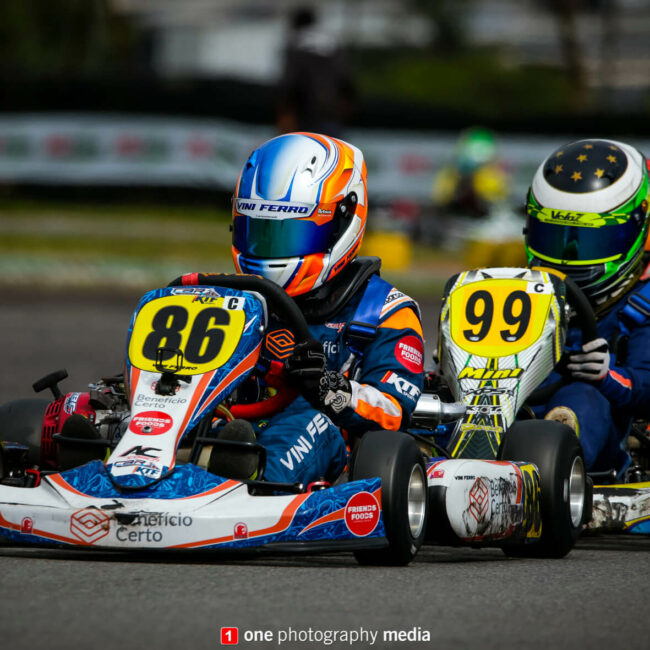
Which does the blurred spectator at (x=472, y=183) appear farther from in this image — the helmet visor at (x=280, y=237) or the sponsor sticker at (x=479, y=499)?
the sponsor sticker at (x=479, y=499)

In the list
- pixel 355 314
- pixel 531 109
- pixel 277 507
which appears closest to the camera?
pixel 277 507

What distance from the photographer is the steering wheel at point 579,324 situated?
5.71 metres

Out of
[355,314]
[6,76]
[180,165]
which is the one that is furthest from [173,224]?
[355,314]

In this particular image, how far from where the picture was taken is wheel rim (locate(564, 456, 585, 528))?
5.11m

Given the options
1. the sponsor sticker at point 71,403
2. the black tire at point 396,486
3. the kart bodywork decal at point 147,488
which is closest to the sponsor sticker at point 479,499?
the black tire at point 396,486

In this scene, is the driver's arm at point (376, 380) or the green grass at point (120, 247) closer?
the driver's arm at point (376, 380)

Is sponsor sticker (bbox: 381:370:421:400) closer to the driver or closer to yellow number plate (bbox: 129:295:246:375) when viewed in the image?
yellow number plate (bbox: 129:295:246:375)

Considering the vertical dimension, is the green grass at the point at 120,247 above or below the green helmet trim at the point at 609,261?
below

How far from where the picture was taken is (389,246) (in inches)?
704

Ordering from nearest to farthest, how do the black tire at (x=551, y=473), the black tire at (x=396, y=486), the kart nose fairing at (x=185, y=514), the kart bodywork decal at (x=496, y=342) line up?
the kart nose fairing at (x=185, y=514) < the black tire at (x=396, y=486) < the black tire at (x=551, y=473) < the kart bodywork decal at (x=496, y=342)

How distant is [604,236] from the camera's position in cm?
622

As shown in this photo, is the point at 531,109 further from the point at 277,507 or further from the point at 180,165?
the point at 277,507

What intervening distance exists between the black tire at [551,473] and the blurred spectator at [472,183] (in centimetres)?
1522

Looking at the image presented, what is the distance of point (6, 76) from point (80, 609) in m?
20.5
